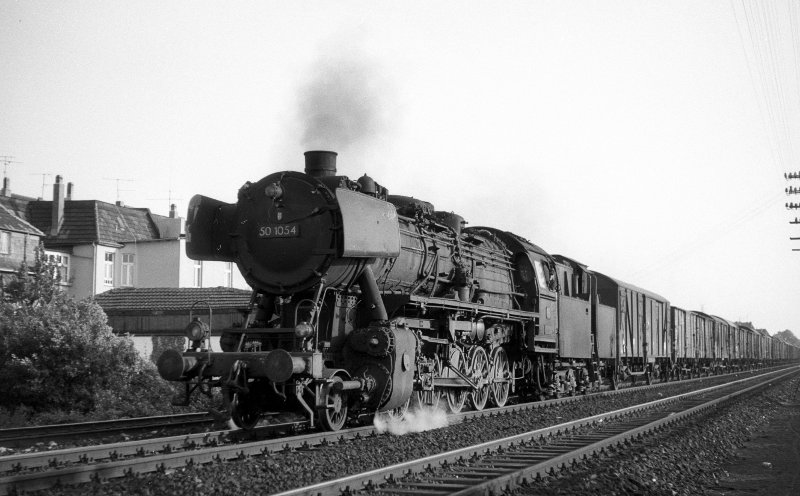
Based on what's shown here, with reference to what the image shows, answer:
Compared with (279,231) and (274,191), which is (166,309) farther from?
(274,191)

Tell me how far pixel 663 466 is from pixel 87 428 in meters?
8.29

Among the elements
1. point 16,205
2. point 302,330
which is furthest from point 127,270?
point 302,330

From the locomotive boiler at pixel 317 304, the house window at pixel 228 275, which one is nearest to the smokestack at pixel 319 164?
the locomotive boiler at pixel 317 304

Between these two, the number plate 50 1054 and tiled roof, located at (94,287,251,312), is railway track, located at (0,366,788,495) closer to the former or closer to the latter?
the number plate 50 1054

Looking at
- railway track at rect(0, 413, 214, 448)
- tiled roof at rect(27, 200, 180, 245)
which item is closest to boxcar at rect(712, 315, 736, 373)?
tiled roof at rect(27, 200, 180, 245)

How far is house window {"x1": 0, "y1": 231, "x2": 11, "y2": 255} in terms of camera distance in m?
34.8

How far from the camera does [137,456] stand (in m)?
8.82

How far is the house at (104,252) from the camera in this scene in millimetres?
36406

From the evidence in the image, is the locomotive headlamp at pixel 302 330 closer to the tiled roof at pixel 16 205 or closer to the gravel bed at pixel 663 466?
the gravel bed at pixel 663 466

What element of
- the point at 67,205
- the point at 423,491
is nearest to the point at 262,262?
the point at 423,491

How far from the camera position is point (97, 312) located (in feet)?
57.5

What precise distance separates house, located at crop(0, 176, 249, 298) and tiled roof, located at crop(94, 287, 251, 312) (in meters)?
6.62

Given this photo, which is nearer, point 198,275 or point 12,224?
point 12,224

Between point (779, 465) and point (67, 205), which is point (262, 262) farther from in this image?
point (67, 205)
